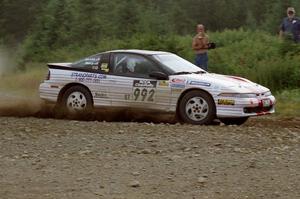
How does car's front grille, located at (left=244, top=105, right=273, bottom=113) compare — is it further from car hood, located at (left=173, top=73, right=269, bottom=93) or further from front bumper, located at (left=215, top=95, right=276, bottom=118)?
car hood, located at (left=173, top=73, right=269, bottom=93)

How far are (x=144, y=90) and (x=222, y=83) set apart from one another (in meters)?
1.52

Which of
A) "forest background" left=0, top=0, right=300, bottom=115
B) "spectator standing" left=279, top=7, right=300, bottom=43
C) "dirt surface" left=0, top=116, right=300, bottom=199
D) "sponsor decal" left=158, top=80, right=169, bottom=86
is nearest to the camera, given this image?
"dirt surface" left=0, top=116, right=300, bottom=199

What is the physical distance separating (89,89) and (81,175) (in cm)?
616

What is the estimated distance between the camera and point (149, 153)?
830 centimetres

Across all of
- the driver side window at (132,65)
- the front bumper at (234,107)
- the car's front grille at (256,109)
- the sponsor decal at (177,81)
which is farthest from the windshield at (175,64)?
the car's front grille at (256,109)

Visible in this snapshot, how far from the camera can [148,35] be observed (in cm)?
2533

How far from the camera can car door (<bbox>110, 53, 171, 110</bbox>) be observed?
12.4 metres

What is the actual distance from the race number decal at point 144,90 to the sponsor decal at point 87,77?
2.53 feet

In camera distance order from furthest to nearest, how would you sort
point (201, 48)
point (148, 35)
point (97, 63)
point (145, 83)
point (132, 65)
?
point (148, 35) < point (201, 48) < point (97, 63) < point (132, 65) < point (145, 83)

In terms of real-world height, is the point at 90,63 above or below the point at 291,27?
below

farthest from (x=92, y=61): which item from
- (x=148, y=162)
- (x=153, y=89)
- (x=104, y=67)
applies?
(x=148, y=162)

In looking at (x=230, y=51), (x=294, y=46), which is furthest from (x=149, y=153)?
(x=230, y=51)

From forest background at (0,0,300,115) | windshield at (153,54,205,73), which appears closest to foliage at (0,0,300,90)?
forest background at (0,0,300,115)

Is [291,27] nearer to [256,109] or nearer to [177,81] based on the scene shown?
[256,109]
